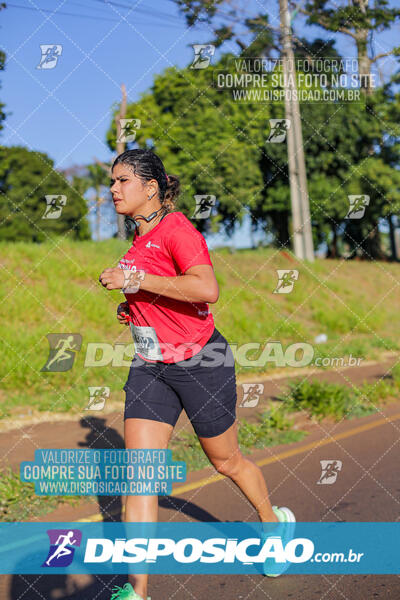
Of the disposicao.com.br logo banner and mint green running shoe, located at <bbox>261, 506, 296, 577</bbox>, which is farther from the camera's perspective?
the disposicao.com.br logo banner

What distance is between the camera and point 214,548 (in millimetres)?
4375

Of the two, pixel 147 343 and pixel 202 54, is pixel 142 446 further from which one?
pixel 202 54

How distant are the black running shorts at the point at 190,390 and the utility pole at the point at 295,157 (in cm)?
1540

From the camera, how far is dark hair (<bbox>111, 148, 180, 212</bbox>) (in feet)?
11.3

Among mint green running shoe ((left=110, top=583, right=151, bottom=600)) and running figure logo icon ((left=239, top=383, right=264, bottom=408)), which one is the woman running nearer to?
mint green running shoe ((left=110, top=583, right=151, bottom=600))

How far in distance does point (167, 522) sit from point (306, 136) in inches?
1079

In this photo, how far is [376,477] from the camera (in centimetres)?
589

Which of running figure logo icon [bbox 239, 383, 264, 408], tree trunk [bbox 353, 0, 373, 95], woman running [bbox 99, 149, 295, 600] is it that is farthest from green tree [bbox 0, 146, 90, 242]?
woman running [bbox 99, 149, 295, 600]

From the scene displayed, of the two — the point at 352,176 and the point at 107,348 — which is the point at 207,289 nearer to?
the point at 107,348

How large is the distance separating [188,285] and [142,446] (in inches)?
32.4

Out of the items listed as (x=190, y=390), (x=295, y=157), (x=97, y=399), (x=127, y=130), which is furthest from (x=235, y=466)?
(x=295, y=157)

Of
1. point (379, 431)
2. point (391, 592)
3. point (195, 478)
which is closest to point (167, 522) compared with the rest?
point (195, 478)

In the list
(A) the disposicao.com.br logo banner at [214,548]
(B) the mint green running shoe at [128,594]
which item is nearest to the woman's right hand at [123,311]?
(A) the disposicao.com.br logo banner at [214,548]

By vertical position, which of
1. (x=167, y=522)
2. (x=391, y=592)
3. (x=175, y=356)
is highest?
(x=175, y=356)
